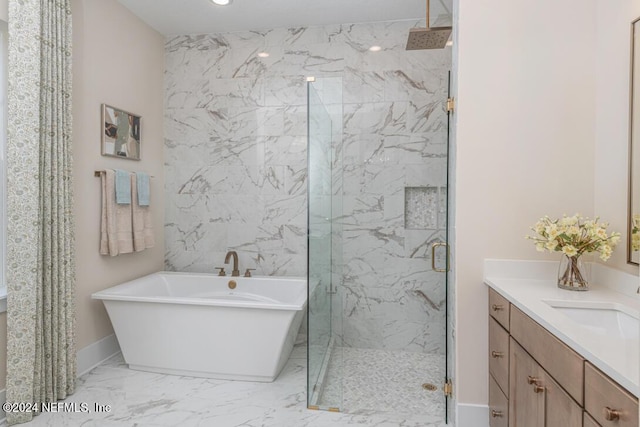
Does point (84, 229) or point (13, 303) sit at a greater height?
point (84, 229)

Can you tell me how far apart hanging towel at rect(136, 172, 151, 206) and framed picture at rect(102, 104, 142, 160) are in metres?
0.19

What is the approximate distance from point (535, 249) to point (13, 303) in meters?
2.89

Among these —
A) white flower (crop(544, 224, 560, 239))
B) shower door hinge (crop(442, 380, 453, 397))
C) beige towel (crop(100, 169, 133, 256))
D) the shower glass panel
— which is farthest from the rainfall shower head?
beige towel (crop(100, 169, 133, 256))

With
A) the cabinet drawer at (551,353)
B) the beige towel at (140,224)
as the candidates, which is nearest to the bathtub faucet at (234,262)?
the beige towel at (140,224)

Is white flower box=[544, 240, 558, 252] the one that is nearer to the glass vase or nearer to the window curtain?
the glass vase

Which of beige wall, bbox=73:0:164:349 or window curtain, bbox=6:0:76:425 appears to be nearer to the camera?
window curtain, bbox=6:0:76:425

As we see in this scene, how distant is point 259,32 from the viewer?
3.46 meters

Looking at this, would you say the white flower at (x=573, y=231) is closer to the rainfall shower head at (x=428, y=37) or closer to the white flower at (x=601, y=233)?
the white flower at (x=601, y=233)

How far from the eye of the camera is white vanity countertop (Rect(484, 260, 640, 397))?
918 millimetres

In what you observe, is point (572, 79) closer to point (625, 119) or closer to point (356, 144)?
point (625, 119)

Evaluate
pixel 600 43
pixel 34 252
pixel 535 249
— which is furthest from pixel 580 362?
pixel 34 252

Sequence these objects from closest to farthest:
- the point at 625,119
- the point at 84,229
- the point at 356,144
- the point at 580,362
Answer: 1. the point at 580,362
2. the point at 625,119
3. the point at 84,229
4. the point at 356,144

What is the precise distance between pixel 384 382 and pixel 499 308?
118cm

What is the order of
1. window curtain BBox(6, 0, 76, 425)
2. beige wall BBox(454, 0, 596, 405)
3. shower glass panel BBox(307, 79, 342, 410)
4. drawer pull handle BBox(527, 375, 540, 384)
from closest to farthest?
drawer pull handle BBox(527, 375, 540, 384) < beige wall BBox(454, 0, 596, 405) < window curtain BBox(6, 0, 76, 425) < shower glass panel BBox(307, 79, 342, 410)
